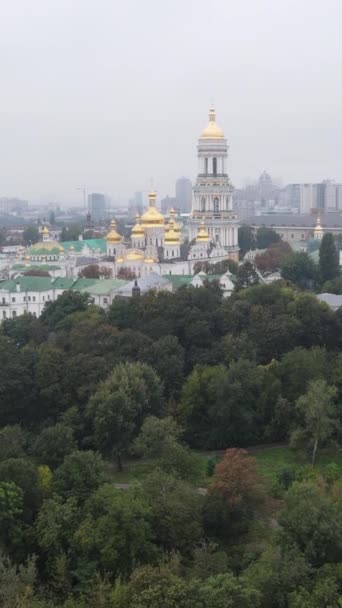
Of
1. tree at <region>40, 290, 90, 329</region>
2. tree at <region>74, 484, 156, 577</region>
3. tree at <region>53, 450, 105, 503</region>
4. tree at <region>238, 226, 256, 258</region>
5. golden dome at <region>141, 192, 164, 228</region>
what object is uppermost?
golden dome at <region>141, 192, 164, 228</region>

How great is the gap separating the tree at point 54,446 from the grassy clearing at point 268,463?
4.15ft

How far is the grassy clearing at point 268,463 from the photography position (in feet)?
68.1

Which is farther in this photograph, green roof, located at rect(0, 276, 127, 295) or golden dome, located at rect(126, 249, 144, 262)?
golden dome, located at rect(126, 249, 144, 262)

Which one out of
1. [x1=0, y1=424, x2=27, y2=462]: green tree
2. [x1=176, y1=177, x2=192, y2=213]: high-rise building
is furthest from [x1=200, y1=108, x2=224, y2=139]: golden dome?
[x1=176, y1=177, x2=192, y2=213]: high-rise building

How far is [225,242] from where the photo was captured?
55438mm

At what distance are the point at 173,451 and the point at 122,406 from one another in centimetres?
280

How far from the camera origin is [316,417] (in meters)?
21.5

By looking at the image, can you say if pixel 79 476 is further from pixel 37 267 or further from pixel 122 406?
pixel 37 267

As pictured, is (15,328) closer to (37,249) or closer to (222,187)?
(37,249)

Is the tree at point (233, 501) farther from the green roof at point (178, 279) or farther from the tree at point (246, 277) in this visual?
the green roof at point (178, 279)

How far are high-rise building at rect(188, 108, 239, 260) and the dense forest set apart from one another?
80.4ft

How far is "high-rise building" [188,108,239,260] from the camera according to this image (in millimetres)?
55375

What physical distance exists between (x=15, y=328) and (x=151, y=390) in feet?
29.8

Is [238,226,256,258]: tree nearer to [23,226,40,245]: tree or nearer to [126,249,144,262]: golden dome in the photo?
[126,249,144,262]: golden dome
